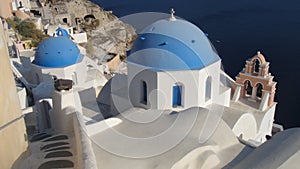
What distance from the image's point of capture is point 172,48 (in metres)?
7.37

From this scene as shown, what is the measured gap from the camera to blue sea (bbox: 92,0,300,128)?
24312 mm

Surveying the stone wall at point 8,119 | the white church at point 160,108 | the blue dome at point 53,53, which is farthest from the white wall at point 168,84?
the stone wall at point 8,119

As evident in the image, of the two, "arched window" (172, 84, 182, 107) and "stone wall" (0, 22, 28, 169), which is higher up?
"stone wall" (0, 22, 28, 169)

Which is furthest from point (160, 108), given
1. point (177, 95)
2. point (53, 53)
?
point (53, 53)

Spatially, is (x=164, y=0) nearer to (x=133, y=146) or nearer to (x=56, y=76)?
(x=56, y=76)

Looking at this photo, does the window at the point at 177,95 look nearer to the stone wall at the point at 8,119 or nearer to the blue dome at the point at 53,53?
the blue dome at the point at 53,53

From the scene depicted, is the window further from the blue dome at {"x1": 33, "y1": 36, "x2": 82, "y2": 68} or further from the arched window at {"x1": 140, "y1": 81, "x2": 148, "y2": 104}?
the blue dome at {"x1": 33, "y1": 36, "x2": 82, "y2": 68}

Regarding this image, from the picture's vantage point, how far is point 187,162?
15.9 ft

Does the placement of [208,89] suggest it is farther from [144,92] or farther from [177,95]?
[144,92]

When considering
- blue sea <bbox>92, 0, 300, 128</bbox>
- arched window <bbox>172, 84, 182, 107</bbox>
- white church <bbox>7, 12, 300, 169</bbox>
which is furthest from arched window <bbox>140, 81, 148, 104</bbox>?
blue sea <bbox>92, 0, 300, 128</bbox>

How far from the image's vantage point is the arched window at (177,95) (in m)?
7.84

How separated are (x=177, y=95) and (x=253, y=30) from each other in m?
32.9

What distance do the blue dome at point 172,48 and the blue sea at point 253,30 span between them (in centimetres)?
1396

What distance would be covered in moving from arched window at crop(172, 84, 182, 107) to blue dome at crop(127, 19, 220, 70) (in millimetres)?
582
